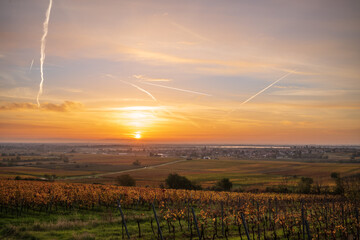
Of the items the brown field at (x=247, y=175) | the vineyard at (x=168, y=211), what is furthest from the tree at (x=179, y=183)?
the vineyard at (x=168, y=211)

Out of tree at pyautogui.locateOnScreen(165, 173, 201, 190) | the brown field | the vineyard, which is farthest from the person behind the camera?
the brown field

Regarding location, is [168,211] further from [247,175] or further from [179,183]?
[247,175]

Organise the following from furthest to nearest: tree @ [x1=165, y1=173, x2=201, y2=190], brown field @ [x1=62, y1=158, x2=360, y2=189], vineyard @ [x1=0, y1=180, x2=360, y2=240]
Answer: brown field @ [x1=62, y1=158, x2=360, y2=189] < tree @ [x1=165, y1=173, x2=201, y2=190] < vineyard @ [x1=0, y1=180, x2=360, y2=240]

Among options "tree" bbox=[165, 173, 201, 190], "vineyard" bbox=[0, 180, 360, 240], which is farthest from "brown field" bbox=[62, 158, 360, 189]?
"vineyard" bbox=[0, 180, 360, 240]

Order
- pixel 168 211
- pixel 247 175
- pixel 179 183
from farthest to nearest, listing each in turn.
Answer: pixel 247 175 < pixel 179 183 < pixel 168 211

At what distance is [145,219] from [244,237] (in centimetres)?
817

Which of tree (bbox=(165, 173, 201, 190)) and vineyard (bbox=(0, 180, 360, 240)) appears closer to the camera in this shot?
vineyard (bbox=(0, 180, 360, 240))

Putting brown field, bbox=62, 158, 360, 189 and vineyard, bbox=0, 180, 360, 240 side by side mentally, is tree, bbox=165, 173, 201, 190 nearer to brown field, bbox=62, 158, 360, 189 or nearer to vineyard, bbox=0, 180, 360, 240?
brown field, bbox=62, 158, 360, 189

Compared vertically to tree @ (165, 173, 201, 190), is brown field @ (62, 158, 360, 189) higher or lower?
lower

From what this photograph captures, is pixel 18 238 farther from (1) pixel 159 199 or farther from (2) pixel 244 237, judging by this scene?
(1) pixel 159 199

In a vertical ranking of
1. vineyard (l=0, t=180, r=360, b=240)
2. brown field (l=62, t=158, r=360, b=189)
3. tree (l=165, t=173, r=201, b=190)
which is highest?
vineyard (l=0, t=180, r=360, b=240)

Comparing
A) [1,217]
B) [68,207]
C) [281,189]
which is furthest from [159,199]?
[281,189]

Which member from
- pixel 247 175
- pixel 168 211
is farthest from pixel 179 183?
pixel 168 211

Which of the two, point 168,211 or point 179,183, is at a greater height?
point 168,211
